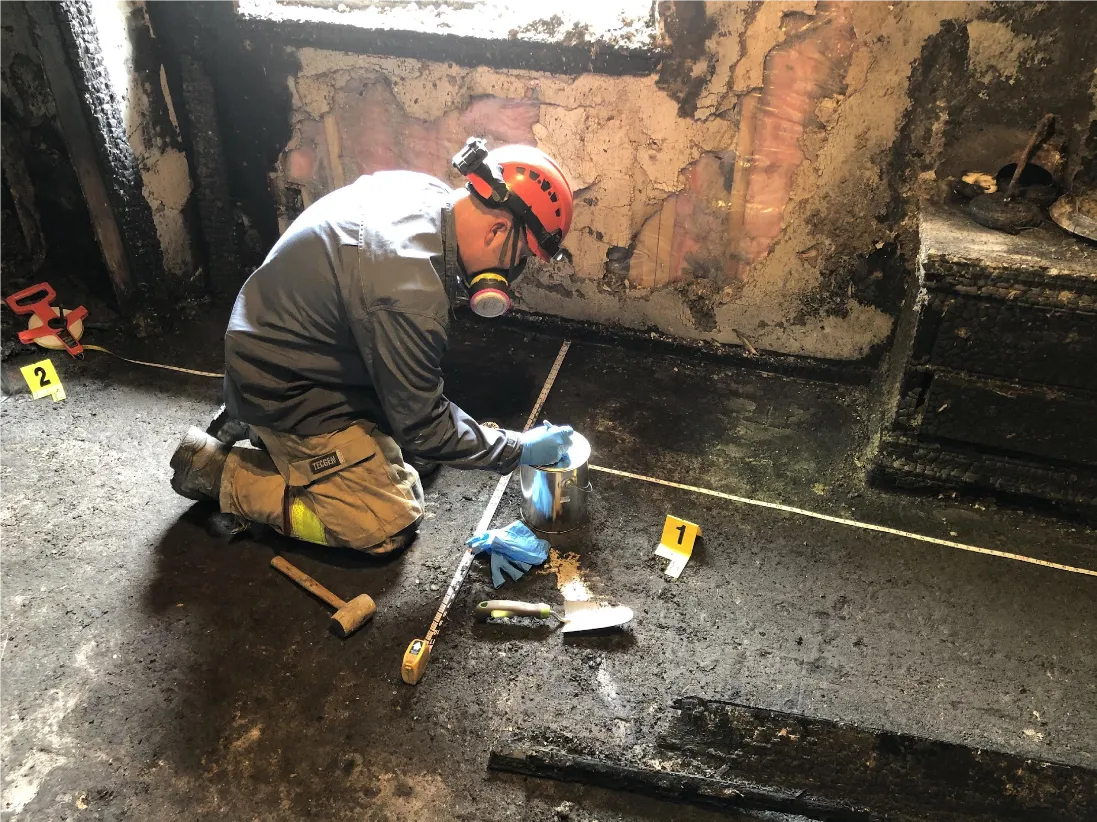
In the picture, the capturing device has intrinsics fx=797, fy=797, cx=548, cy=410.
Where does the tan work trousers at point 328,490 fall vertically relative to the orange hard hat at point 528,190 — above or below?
below

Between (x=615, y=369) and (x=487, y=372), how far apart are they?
516 millimetres

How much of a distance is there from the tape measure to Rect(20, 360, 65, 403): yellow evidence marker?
171 cm

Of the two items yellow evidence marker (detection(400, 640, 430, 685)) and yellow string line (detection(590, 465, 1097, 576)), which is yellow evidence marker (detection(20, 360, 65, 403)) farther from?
yellow string line (detection(590, 465, 1097, 576))

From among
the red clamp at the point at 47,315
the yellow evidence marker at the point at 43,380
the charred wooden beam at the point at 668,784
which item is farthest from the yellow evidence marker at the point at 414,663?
the red clamp at the point at 47,315

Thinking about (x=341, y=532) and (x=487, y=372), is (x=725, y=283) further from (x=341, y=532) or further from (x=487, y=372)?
(x=341, y=532)

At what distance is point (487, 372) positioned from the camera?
3.19 m

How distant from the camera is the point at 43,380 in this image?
9.88 ft

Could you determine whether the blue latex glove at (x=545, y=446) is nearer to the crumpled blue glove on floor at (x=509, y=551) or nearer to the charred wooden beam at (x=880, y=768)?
the crumpled blue glove on floor at (x=509, y=551)

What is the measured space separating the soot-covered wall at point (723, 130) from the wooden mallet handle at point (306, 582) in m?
1.56

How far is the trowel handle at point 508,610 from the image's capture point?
7.26 ft

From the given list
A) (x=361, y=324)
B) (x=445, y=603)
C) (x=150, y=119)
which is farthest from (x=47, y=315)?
(x=445, y=603)

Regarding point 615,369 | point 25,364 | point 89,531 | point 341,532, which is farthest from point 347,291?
point 25,364

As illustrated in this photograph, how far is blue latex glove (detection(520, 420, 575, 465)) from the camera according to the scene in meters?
2.33

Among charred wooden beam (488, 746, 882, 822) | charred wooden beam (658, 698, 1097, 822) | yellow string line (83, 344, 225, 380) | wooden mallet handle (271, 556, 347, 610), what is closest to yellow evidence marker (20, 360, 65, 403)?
yellow string line (83, 344, 225, 380)
